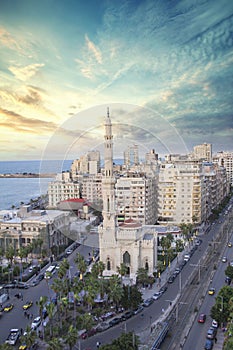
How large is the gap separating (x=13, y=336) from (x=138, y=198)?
12977 mm

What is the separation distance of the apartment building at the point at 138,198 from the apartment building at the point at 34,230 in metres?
4.04

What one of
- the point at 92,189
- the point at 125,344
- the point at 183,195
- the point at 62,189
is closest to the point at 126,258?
the point at 92,189

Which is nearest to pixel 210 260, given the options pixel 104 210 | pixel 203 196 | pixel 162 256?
pixel 162 256

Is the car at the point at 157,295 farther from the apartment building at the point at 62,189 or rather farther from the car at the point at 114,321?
the apartment building at the point at 62,189

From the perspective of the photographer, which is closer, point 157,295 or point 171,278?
point 157,295

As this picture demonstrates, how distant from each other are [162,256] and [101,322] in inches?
288

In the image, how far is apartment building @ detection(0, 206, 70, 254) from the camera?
60.4ft

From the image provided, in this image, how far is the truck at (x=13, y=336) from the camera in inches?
384

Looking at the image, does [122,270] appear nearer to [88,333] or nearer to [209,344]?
[88,333]

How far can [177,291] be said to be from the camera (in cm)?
1331

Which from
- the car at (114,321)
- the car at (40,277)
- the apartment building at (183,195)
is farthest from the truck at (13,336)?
the apartment building at (183,195)

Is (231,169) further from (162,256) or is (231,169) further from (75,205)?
(75,205)

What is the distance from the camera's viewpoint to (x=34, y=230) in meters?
19.0

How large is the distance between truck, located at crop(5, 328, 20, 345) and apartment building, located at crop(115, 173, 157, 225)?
1123cm
